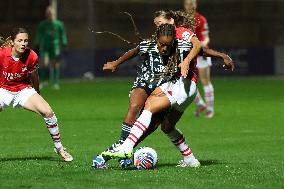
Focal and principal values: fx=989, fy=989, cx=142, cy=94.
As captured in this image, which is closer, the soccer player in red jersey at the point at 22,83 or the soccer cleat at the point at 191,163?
the soccer cleat at the point at 191,163

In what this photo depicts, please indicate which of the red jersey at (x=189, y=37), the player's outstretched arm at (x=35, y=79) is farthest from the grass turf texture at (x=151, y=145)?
the red jersey at (x=189, y=37)

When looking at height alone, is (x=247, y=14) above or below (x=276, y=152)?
below

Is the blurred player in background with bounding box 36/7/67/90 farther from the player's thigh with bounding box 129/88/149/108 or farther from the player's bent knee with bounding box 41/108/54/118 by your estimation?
the player's thigh with bounding box 129/88/149/108

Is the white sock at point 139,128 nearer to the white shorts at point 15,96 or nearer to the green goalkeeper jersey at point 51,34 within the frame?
the white shorts at point 15,96

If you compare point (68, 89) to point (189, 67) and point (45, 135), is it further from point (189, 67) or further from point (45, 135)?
point (189, 67)

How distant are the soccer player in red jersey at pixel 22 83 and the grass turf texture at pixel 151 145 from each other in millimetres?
515

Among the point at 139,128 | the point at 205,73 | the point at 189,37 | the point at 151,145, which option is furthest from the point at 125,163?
the point at 205,73

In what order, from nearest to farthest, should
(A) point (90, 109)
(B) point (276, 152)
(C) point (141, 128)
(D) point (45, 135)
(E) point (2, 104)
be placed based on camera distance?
1. (C) point (141, 128)
2. (E) point (2, 104)
3. (B) point (276, 152)
4. (D) point (45, 135)
5. (A) point (90, 109)

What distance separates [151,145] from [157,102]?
13.0ft

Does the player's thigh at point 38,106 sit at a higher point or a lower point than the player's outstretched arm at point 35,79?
lower

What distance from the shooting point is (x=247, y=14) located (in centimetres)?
4259

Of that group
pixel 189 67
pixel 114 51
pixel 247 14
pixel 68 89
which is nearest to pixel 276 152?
pixel 189 67

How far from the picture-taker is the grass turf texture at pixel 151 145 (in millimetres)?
10656

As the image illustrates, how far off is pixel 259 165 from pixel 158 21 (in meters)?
2.18
